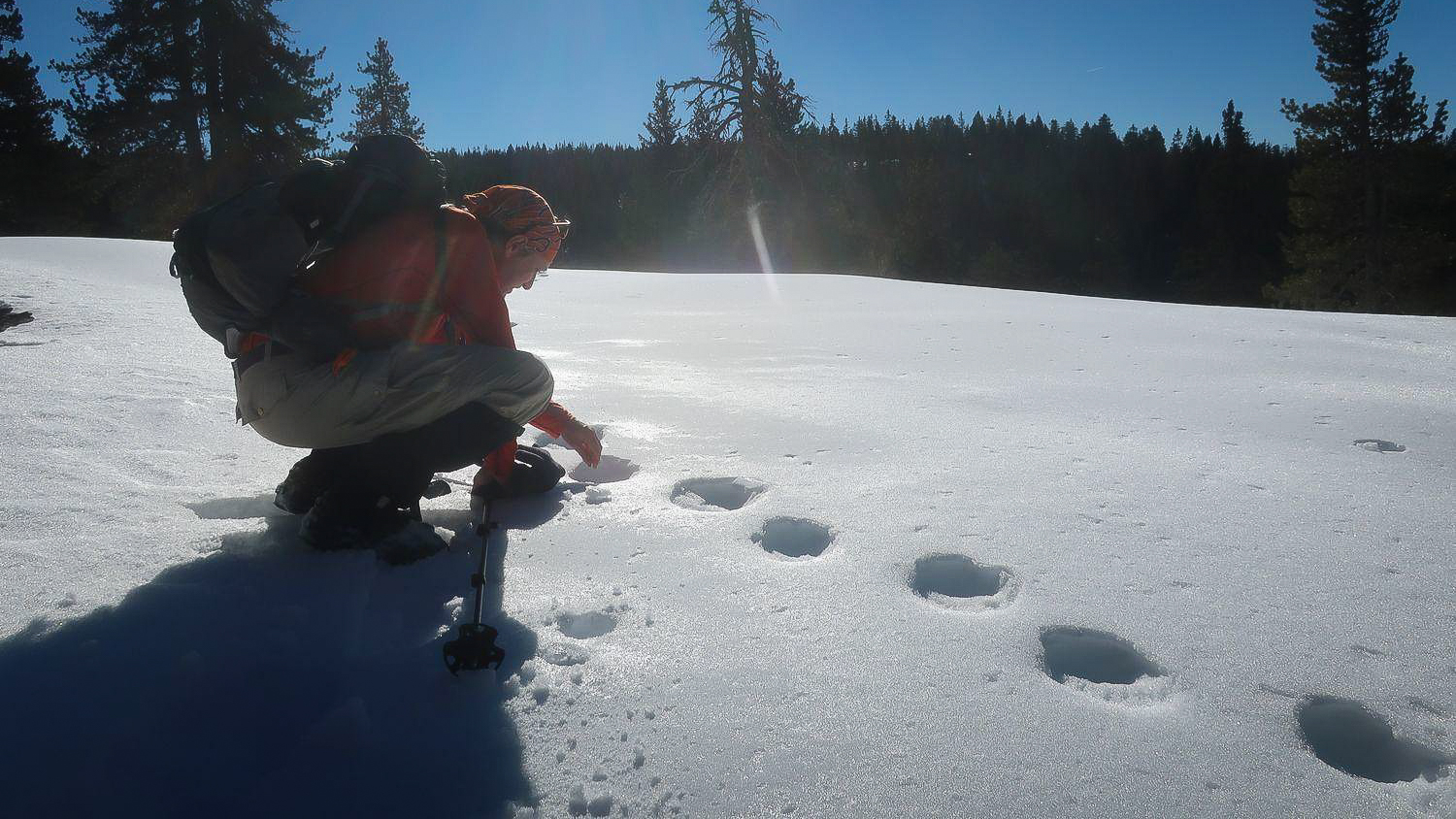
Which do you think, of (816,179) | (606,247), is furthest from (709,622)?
(606,247)

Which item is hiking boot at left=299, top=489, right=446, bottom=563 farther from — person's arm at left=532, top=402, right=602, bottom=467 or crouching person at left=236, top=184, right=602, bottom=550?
person's arm at left=532, top=402, right=602, bottom=467

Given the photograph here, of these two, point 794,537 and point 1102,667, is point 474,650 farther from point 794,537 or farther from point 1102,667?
point 1102,667

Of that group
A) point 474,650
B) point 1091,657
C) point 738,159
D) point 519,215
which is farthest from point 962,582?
point 738,159

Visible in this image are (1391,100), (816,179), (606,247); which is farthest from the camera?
(606,247)

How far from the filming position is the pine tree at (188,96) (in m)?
20.0

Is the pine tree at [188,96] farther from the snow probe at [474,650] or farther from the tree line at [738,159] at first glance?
the snow probe at [474,650]

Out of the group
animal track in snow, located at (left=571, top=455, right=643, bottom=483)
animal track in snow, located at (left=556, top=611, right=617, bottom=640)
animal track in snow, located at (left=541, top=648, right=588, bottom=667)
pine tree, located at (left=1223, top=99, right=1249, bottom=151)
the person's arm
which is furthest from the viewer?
pine tree, located at (left=1223, top=99, right=1249, bottom=151)

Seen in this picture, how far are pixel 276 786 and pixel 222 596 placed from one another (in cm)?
64

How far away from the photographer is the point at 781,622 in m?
1.53

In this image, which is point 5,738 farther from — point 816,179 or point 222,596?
point 816,179

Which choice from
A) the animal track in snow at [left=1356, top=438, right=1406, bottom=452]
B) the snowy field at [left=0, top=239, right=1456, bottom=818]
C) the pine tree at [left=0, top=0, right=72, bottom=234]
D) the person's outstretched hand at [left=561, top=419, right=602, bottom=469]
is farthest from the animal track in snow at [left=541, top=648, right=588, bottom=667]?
the pine tree at [left=0, top=0, right=72, bottom=234]

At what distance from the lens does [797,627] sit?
59.5 inches

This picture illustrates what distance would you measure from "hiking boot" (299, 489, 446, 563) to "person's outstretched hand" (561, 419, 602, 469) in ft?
1.71

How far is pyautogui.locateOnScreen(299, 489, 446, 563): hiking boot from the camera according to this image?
1793 mm
